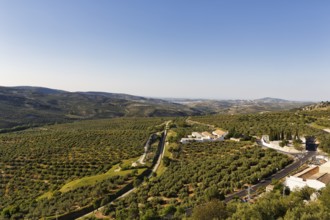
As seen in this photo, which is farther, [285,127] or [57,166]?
[285,127]

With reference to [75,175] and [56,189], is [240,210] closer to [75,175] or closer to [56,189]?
[56,189]

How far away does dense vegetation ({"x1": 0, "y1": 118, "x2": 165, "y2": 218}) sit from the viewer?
41.3 meters

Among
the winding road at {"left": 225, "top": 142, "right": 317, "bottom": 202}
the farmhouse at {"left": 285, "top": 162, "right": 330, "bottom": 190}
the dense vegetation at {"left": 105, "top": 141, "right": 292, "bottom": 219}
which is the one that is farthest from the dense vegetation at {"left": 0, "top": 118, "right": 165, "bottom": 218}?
the farmhouse at {"left": 285, "top": 162, "right": 330, "bottom": 190}

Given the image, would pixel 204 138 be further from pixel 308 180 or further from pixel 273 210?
pixel 273 210

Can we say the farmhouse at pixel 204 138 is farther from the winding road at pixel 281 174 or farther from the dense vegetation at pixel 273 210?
the dense vegetation at pixel 273 210

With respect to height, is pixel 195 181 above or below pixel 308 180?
below

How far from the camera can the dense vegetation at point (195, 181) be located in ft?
107

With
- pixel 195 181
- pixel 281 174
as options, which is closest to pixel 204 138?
pixel 195 181

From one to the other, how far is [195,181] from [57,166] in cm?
3348

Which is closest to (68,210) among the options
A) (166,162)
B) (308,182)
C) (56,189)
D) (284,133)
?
(56,189)

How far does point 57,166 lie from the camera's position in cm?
5838

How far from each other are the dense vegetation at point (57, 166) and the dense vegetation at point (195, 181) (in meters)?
7.84

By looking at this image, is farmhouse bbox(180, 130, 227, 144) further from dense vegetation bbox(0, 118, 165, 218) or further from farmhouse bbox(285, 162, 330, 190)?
farmhouse bbox(285, 162, 330, 190)

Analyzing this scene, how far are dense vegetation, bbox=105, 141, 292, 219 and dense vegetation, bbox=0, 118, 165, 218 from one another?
7842 millimetres
